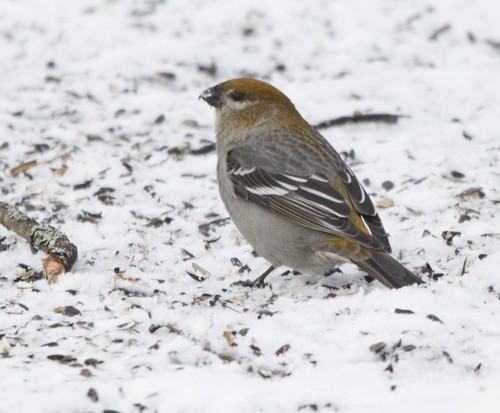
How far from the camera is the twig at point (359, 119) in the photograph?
6959 mm

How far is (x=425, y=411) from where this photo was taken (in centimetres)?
342

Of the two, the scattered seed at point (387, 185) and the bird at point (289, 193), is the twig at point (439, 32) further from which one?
the bird at point (289, 193)

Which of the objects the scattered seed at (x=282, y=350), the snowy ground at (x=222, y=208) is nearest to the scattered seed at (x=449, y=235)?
the snowy ground at (x=222, y=208)

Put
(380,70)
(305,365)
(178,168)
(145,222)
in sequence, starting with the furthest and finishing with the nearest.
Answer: (380,70)
(178,168)
(145,222)
(305,365)

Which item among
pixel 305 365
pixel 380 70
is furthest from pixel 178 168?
pixel 305 365

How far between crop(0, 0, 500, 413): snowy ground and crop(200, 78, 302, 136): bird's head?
63cm

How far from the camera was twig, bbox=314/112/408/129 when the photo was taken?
274 inches

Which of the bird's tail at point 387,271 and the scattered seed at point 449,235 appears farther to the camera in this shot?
the scattered seed at point 449,235

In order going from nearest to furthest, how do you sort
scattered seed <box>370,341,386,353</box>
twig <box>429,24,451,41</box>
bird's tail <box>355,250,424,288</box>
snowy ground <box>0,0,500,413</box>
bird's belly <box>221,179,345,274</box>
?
snowy ground <box>0,0,500,413</box> < scattered seed <box>370,341,386,353</box> < bird's tail <box>355,250,424,288</box> < bird's belly <box>221,179,345,274</box> < twig <box>429,24,451,41</box>

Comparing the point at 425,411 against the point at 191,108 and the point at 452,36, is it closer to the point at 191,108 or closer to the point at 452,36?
the point at 191,108

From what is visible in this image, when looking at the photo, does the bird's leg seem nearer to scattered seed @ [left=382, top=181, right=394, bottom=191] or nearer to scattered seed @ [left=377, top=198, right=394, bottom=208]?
scattered seed @ [left=377, top=198, right=394, bottom=208]

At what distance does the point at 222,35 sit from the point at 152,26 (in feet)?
2.15

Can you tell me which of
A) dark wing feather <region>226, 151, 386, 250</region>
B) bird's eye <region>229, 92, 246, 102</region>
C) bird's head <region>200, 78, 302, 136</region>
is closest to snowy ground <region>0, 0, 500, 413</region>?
dark wing feather <region>226, 151, 386, 250</region>

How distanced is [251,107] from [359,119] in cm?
164
